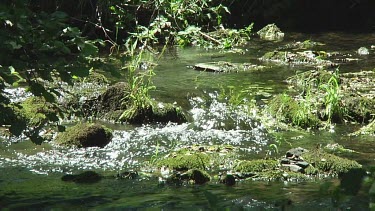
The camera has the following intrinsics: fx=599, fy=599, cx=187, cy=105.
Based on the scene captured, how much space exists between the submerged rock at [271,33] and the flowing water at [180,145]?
4.16 meters

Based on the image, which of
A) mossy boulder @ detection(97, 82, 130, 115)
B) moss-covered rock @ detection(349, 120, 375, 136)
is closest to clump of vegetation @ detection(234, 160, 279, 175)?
moss-covered rock @ detection(349, 120, 375, 136)

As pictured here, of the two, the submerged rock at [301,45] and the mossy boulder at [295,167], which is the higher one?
the submerged rock at [301,45]

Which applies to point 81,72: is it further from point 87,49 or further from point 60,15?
point 60,15

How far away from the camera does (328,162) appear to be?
19.5ft

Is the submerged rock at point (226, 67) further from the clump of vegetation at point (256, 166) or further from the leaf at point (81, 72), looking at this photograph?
the leaf at point (81, 72)

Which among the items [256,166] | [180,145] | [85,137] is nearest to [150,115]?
[180,145]

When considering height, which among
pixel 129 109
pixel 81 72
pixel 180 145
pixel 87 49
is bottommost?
pixel 180 145

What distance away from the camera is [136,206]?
4.62 metres

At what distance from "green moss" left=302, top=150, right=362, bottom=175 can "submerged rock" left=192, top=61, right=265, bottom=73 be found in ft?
16.3

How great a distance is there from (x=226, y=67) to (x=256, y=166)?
5373 mm

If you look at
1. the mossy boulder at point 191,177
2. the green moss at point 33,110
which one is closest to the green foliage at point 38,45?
the mossy boulder at point 191,177

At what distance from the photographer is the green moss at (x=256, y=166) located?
19.3 feet

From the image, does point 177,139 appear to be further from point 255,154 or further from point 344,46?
point 344,46

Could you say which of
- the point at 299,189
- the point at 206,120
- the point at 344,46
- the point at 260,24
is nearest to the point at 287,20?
the point at 260,24
